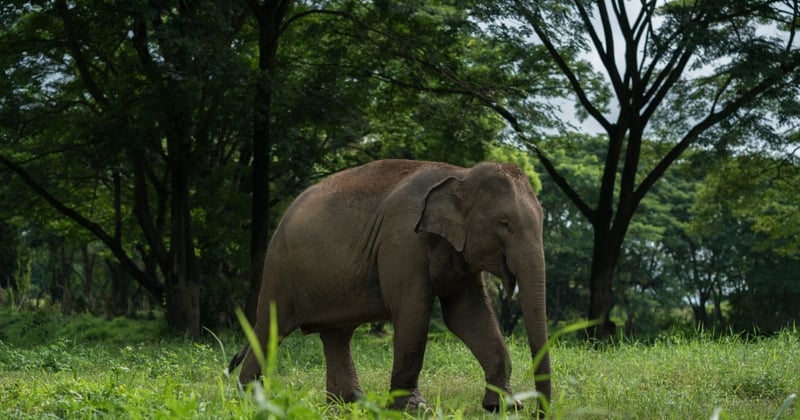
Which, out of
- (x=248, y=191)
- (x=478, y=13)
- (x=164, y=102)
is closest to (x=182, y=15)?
(x=164, y=102)

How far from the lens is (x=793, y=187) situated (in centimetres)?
2198

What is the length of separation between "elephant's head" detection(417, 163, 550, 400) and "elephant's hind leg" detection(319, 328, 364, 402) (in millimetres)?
1501

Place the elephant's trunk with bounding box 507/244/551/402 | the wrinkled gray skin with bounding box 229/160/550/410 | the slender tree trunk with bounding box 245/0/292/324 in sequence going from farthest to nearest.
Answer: the slender tree trunk with bounding box 245/0/292/324, the wrinkled gray skin with bounding box 229/160/550/410, the elephant's trunk with bounding box 507/244/551/402

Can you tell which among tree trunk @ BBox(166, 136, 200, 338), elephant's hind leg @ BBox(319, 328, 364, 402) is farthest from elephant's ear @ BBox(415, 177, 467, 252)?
tree trunk @ BBox(166, 136, 200, 338)

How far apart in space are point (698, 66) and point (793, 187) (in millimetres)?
5360

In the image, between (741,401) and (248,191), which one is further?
(248,191)

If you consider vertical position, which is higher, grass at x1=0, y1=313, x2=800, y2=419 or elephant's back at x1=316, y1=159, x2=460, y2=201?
elephant's back at x1=316, y1=159, x2=460, y2=201

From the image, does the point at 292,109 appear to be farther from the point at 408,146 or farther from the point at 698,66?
the point at 698,66

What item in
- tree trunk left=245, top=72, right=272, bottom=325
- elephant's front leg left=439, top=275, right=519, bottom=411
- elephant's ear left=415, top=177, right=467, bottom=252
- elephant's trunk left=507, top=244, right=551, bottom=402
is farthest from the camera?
tree trunk left=245, top=72, right=272, bottom=325

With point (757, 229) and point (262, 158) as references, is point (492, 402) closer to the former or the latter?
point (262, 158)

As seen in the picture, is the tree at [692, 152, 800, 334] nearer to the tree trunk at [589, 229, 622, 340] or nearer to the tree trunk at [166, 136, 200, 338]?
the tree trunk at [589, 229, 622, 340]

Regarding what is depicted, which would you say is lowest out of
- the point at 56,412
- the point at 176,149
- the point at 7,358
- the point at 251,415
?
the point at 7,358

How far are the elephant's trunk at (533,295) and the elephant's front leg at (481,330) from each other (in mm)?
→ 669

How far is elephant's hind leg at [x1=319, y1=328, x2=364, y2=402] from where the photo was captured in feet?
26.0
